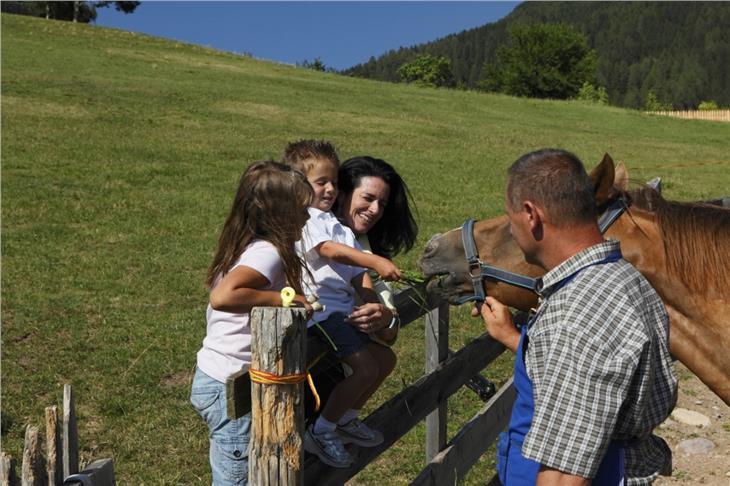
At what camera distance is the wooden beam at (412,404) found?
3090mm

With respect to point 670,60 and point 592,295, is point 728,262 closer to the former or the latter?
point 592,295

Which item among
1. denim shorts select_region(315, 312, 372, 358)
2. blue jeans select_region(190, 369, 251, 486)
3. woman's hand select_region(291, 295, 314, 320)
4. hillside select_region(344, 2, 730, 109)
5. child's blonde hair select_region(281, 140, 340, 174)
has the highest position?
hillside select_region(344, 2, 730, 109)

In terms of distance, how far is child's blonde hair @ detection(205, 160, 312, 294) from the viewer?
2902 mm

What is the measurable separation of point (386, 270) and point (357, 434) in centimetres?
70

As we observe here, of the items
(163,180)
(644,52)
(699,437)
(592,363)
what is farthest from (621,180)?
(644,52)

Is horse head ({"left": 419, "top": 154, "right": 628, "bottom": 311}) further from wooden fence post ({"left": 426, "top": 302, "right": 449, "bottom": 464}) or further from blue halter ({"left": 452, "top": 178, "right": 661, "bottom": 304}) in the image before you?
wooden fence post ({"left": 426, "top": 302, "right": 449, "bottom": 464})

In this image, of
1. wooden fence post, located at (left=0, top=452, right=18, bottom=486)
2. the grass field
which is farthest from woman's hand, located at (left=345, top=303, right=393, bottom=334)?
the grass field

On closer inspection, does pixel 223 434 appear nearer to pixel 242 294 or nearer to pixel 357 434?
pixel 242 294

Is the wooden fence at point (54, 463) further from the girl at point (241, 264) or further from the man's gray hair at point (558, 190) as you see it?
the man's gray hair at point (558, 190)

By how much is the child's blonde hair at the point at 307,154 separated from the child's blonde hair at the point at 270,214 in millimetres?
660

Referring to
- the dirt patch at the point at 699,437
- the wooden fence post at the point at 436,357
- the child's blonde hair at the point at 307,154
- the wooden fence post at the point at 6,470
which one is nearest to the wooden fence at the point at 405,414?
the wooden fence post at the point at 436,357

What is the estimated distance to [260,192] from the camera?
9.57 ft

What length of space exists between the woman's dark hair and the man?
1.63 meters

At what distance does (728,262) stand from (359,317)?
Result: 150 cm
